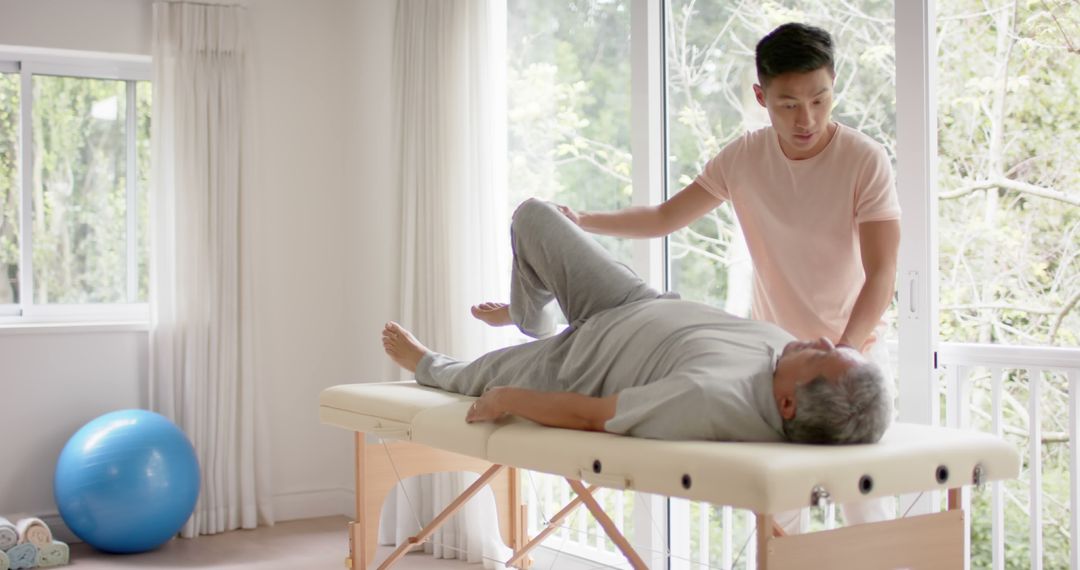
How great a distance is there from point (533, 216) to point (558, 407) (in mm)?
573

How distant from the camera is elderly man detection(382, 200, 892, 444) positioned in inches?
70.4

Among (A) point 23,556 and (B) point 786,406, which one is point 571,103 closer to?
(B) point 786,406

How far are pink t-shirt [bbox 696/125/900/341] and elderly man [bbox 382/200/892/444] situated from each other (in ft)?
0.79

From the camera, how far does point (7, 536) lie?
150 inches

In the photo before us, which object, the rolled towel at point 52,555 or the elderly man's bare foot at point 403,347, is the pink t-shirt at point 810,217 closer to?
the elderly man's bare foot at point 403,347

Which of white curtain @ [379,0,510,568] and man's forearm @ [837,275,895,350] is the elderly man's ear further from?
white curtain @ [379,0,510,568]

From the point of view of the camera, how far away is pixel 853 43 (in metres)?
3.06

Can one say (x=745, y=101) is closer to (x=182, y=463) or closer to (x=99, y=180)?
(x=182, y=463)

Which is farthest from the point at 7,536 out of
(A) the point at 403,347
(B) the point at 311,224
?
(A) the point at 403,347

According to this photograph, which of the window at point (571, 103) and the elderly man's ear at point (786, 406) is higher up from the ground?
the window at point (571, 103)

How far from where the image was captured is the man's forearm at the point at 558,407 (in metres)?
2.01

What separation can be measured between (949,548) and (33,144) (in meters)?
3.86

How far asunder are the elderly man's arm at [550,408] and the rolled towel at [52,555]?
2.34 m

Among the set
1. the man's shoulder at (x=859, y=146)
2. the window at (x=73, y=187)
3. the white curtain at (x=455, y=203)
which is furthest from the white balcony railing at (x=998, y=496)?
the window at (x=73, y=187)
